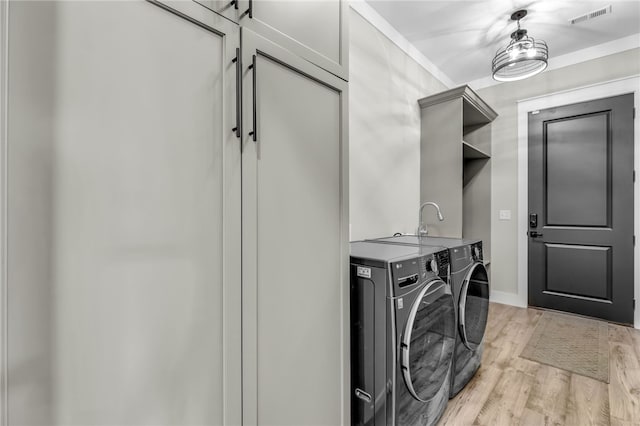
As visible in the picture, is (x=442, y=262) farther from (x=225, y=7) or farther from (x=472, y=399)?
(x=225, y=7)

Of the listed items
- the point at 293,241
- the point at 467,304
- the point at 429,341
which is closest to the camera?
the point at 293,241

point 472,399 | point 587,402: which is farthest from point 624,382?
point 472,399

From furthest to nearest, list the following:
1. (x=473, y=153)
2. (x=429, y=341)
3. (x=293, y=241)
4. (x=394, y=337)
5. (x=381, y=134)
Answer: (x=473, y=153) < (x=381, y=134) < (x=429, y=341) < (x=394, y=337) < (x=293, y=241)

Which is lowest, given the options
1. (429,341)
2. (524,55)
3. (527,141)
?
(429,341)

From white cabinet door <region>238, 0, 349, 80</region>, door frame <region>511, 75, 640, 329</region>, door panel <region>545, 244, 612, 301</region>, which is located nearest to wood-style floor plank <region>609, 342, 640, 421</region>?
door panel <region>545, 244, 612, 301</region>

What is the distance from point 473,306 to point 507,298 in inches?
85.9

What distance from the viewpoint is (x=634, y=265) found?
9.64 ft

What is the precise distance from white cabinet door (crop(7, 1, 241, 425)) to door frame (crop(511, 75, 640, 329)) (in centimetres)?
361

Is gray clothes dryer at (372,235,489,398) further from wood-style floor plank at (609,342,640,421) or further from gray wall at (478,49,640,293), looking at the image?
gray wall at (478,49,640,293)

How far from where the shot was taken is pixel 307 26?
1.11 meters

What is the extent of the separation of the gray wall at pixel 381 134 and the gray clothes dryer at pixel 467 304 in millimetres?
601

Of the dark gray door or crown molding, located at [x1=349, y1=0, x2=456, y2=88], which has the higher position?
crown molding, located at [x1=349, y1=0, x2=456, y2=88]

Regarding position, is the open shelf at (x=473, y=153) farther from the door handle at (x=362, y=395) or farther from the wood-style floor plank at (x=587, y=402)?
the door handle at (x=362, y=395)

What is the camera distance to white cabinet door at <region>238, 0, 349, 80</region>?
3.16 ft
